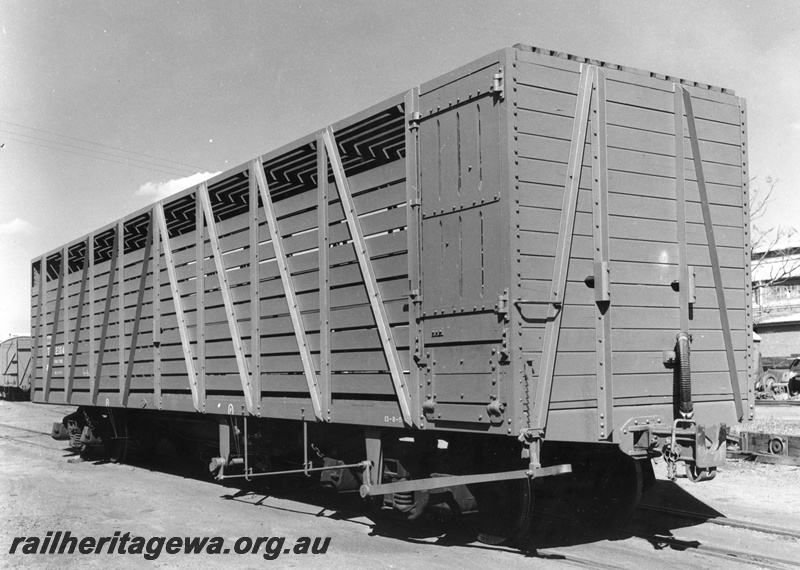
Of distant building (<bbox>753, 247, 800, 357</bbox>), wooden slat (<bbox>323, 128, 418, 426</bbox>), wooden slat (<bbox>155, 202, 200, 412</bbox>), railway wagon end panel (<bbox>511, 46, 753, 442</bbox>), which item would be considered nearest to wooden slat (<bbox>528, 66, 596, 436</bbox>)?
railway wagon end panel (<bbox>511, 46, 753, 442</bbox>)

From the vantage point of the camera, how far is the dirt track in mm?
6203

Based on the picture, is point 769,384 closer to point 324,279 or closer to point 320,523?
point 320,523

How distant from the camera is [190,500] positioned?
9273 millimetres

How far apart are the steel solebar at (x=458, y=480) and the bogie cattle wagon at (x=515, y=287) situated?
0.06 ft

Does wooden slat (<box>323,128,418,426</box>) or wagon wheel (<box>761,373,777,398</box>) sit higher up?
wooden slat (<box>323,128,418,426</box>)

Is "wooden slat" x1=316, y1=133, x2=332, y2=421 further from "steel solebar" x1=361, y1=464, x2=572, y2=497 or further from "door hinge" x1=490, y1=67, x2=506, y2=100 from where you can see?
"door hinge" x1=490, y1=67, x2=506, y2=100

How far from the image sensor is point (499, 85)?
580 centimetres

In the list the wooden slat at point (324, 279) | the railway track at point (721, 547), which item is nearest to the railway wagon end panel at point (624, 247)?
the railway track at point (721, 547)

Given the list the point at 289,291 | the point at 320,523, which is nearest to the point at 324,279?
the point at 289,291

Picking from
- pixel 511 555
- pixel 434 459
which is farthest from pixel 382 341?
pixel 511 555

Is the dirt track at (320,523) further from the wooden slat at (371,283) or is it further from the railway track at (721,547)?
the wooden slat at (371,283)

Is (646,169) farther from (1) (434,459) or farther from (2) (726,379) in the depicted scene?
(1) (434,459)

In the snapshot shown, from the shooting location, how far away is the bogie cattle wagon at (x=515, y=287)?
5.82 meters

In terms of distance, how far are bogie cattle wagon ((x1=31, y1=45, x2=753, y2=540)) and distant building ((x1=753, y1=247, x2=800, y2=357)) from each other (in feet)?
98.2
